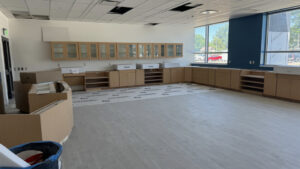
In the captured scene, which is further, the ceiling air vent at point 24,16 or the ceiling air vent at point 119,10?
the ceiling air vent at point 24,16

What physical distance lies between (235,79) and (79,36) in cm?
596

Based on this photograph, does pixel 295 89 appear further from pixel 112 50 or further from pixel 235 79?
pixel 112 50

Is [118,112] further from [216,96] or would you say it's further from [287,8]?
[287,8]

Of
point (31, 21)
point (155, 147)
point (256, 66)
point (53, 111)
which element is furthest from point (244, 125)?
point (31, 21)

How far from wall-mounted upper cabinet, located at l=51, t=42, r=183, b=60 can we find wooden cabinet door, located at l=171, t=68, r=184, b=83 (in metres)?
0.70

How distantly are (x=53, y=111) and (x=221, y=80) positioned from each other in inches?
252

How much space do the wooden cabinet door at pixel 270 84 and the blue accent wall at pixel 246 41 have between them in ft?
2.86

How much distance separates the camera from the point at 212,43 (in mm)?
9195

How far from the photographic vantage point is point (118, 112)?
459 cm

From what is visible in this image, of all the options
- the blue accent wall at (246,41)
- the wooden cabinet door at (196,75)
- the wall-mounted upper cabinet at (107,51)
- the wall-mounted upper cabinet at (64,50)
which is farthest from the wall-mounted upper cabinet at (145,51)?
the blue accent wall at (246,41)

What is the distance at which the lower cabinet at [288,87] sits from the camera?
17.3ft

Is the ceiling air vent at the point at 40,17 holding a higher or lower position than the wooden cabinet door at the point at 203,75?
higher

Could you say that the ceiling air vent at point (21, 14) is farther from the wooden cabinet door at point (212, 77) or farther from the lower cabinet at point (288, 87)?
the lower cabinet at point (288, 87)

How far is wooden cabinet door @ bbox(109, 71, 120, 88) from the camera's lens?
25.3ft
